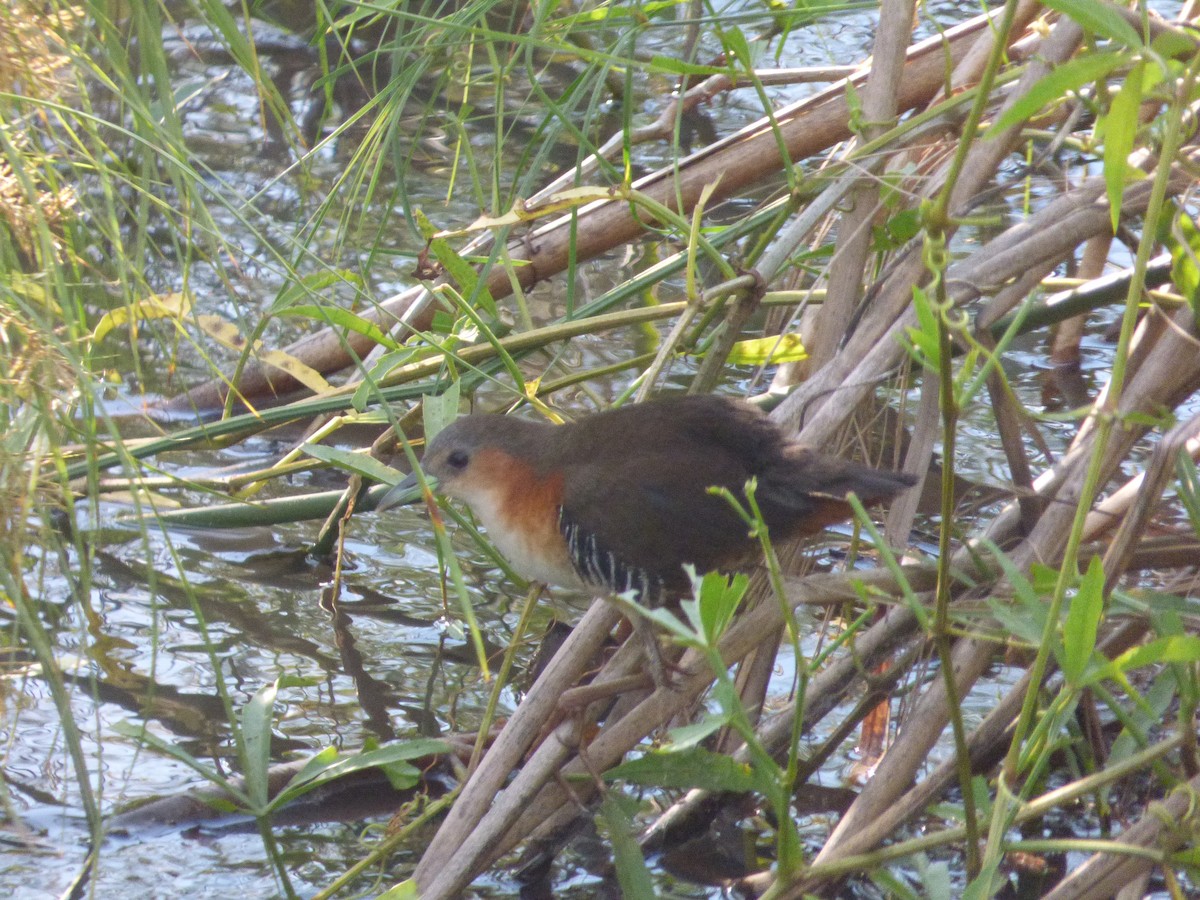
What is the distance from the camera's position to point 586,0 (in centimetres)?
350

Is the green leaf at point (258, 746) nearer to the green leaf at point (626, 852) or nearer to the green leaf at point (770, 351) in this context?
the green leaf at point (626, 852)

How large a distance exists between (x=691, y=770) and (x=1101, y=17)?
1.40 meters

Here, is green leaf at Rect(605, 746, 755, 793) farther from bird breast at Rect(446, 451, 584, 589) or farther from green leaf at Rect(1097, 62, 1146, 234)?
green leaf at Rect(1097, 62, 1146, 234)

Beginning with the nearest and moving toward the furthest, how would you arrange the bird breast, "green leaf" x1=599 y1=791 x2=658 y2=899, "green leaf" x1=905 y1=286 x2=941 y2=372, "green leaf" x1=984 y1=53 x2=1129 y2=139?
1. "green leaf" x1=984 y1=53 x2=1129 y2=139
2. "green leaf" x1=905 y1=286 x2=941 y2=372
3. "green leaf" x1=599 y1=791 x2=658 y2=899
4. the bird breast

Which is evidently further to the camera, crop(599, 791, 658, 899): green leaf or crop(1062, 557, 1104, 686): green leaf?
crop(599, 791, 658, 899): green leaf

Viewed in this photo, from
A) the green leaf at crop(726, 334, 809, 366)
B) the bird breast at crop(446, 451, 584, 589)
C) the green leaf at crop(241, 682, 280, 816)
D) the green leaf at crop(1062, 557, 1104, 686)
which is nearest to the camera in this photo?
the green leaf at crop(1062, 557, 1104, 686)

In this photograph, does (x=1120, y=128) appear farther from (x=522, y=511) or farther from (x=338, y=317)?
(x=522, y=511)

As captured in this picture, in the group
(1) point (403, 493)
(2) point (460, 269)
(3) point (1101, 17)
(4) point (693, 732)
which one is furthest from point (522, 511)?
(3) point (1101, 17)

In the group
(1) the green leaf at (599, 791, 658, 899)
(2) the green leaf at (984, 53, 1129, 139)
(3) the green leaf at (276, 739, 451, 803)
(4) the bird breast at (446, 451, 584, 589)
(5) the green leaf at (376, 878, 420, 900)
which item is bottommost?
(1) the green leaf at (599, 791, 658, 899)

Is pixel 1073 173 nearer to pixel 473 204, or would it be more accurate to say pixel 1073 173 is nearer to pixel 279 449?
pixel 473 204

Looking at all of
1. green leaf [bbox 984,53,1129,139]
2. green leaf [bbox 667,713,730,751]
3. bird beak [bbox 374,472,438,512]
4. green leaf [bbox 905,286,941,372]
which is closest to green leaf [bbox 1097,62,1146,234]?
green leaf [bbox 984,53,1129,139]

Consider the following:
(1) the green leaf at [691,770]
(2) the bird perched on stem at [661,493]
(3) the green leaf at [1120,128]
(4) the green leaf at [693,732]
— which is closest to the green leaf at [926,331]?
(3) the green leaf at [1120,128]

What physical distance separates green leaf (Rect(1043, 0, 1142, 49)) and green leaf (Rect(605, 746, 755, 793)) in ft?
4.22

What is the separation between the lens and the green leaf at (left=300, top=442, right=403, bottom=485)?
8.98 feet
